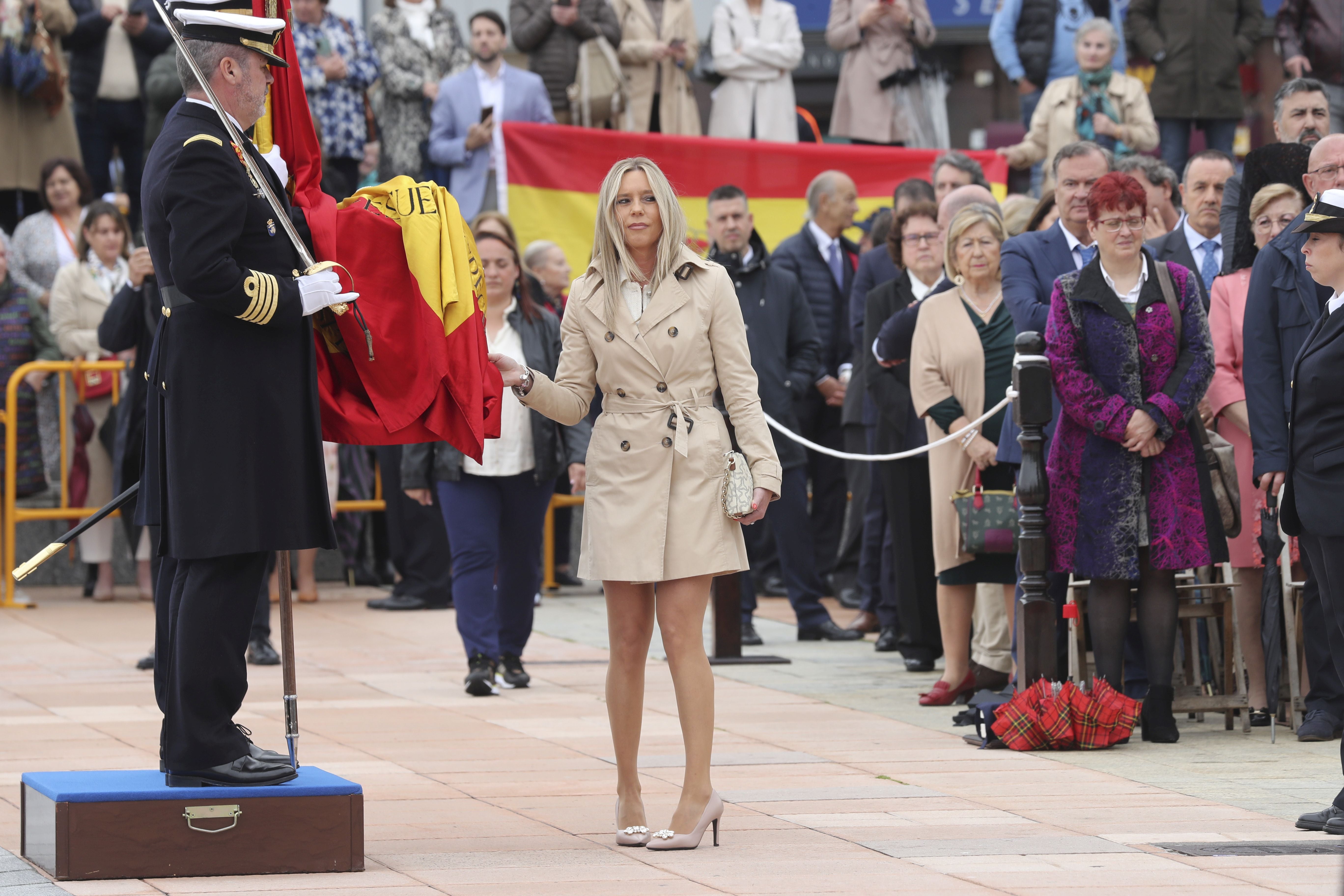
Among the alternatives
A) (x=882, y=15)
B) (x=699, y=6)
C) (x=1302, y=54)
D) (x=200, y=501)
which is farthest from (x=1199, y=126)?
(x=200, y=501)

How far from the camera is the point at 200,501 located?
537cm

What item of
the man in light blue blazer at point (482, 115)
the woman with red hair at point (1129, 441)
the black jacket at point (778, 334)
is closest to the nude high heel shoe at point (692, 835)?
the woman with red hair at point (1129, 441)

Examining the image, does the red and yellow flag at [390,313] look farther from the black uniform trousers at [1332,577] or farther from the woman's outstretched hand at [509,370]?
the black uniform trousers at [1332,577]

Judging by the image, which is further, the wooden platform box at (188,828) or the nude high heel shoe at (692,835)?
the nude high heel shoe at (692,835)

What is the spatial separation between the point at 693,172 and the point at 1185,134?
3686 mm

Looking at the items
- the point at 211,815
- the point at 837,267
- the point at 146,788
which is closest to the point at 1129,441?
the point at 211,815

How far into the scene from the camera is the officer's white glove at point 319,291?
17.7 ft

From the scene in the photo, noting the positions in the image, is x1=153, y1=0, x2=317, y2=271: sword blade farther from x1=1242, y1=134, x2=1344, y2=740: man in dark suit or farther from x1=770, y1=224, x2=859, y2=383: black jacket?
x1=770, y1=224, x2=859, y2=383: black jacket

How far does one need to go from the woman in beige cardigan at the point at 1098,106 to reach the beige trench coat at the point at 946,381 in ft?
14.5

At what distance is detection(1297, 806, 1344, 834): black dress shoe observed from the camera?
5891mm

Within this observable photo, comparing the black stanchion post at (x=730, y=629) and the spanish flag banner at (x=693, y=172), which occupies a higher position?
the spanish flag banner at (x=693, y=172)

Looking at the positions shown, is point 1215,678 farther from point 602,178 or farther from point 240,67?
point 602,178

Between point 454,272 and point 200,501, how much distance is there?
111cm

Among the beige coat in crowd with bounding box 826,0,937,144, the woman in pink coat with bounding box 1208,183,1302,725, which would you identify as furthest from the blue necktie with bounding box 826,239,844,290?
the woman in pink coat with bounding box 1208,183,1302,725
